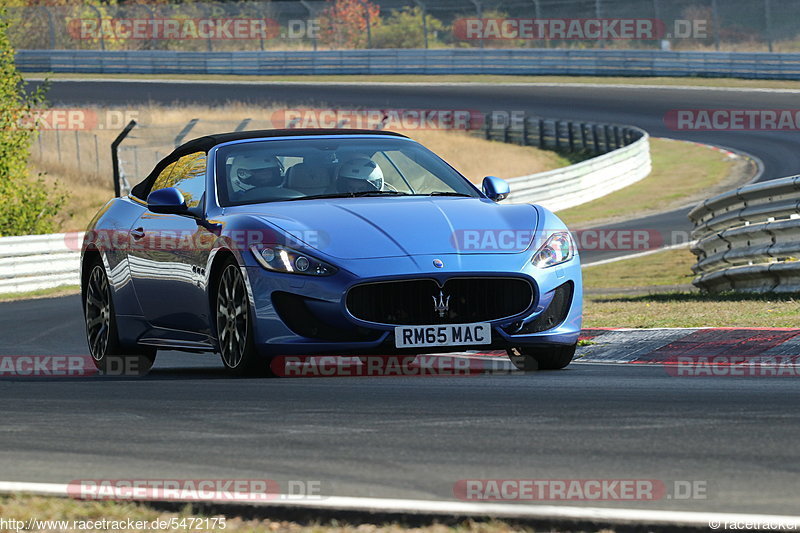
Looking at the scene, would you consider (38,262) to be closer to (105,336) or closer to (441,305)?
(105,336)

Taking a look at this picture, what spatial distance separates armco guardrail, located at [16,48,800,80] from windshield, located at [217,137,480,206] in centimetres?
3795

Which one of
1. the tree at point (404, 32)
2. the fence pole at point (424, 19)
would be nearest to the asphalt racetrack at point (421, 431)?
the fence pole at point (424, 19)

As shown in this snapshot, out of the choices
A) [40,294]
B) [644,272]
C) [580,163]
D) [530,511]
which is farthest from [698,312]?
[580,163]

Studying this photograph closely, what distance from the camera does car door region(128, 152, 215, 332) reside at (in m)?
8.19

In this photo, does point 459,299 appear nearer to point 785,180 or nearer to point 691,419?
point 691,419

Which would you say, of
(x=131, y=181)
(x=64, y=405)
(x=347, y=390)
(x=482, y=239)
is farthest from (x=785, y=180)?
(x=131, y=181)

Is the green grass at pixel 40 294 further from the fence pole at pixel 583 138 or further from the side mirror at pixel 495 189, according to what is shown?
the fence pole at pixel 583 138

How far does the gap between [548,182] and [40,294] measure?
1311cm

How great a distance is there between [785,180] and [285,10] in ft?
137

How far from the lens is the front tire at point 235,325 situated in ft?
24.7

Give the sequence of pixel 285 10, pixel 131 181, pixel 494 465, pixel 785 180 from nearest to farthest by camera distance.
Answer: pixel 494 465 → pixel 785 180 → pixel 131 181 → pixel 285 10

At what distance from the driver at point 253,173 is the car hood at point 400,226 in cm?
33

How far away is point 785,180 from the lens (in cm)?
→ 1277

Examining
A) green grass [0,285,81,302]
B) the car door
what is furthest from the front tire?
green grass [0,285,81,302]
